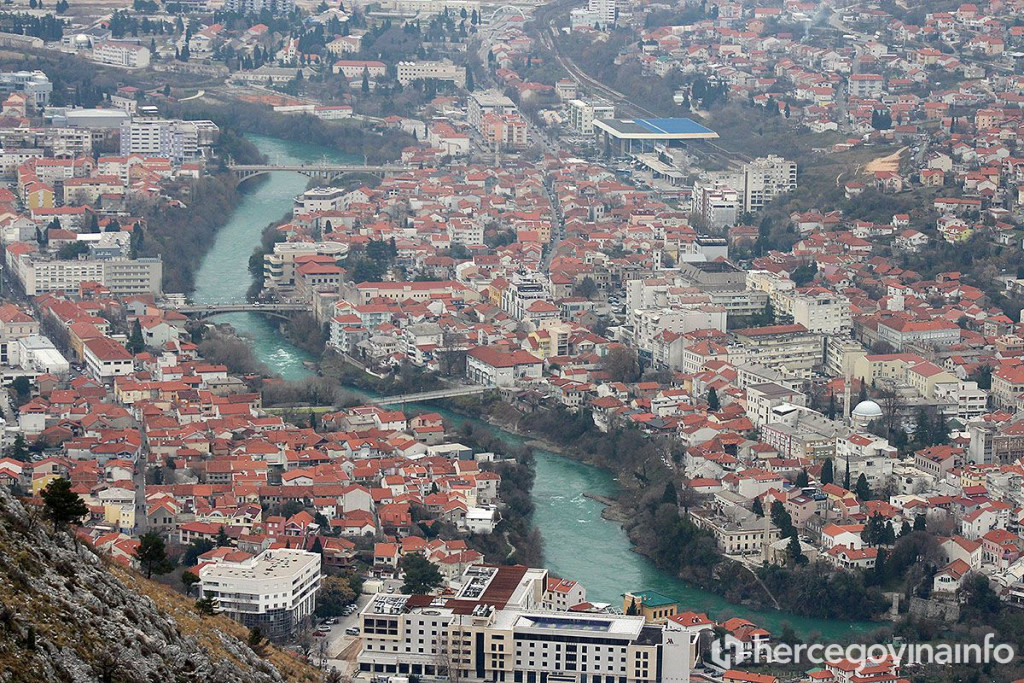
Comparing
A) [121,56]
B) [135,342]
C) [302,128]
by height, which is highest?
[135,342]

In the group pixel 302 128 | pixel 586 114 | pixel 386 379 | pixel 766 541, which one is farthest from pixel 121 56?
pixel 766 541

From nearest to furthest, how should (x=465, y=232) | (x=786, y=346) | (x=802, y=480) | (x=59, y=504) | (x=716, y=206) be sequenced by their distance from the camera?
(x=59, y=504)
(x=802, y=480)
(x=786, y=346)
(x=465, y=232)
(x=716, y=206)

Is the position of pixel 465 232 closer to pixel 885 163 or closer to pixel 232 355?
pixel 885 163

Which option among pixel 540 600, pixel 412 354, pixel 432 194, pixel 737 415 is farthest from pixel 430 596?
pixel 432 194

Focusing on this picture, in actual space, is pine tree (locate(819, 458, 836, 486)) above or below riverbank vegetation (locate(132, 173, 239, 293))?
above

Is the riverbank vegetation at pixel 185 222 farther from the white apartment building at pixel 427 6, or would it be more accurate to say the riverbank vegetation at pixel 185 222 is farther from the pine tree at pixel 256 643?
the pine tree at pixel 256 643

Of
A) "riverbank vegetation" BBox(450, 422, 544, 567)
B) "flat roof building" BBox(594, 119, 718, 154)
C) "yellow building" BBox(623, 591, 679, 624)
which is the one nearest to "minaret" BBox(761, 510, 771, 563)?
"yellow building" BBox(623, 591, 679, 624)

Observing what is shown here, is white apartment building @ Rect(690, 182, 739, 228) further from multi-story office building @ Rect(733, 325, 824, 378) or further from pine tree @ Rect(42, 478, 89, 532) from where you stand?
pine tree @ Rect(42, 478, 89, 532)

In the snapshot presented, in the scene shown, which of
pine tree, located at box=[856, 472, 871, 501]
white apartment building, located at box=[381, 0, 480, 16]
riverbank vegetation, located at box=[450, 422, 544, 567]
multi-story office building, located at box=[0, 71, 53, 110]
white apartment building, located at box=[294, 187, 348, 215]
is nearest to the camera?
riverbank vegetation, located at box=[450, 422, 544, 567]
